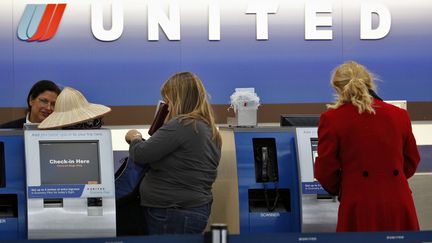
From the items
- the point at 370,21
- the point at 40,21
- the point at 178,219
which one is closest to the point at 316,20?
the point at 370,21

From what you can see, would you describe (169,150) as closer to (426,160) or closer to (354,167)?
(354,167)

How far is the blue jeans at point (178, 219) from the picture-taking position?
4055 millimetres

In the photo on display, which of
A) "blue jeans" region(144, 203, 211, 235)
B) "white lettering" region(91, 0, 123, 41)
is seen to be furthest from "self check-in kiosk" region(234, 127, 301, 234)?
"white lettering" region(91, 0, 123, 41)

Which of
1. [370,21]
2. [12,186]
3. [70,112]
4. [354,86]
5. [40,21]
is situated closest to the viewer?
[354,86]

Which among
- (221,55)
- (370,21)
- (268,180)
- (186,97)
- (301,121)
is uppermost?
(370,21)

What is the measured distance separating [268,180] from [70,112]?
1.09m

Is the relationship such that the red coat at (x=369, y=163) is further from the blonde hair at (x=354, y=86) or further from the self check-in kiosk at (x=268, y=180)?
the self check-in kiosk at (x=268, y=180)

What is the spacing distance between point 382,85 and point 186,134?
12.4 feet

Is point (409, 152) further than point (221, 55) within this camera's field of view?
No

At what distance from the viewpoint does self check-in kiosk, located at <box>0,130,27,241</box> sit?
4156 millimetres

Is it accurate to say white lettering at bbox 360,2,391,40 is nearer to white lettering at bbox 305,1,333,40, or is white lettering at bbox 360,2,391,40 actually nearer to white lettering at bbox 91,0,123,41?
white lettering at bbox 305,1,333,40

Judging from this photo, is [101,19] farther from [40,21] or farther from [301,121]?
[301,121]

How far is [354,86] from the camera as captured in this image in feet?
12.8

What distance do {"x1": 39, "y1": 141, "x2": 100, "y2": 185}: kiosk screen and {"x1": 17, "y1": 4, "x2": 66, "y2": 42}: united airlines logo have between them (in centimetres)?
315
